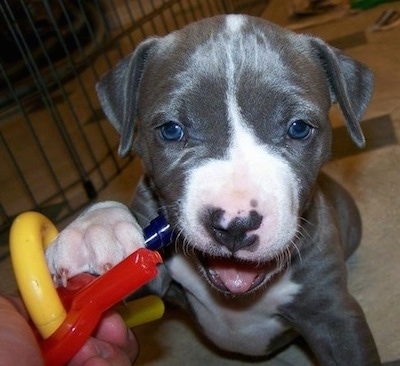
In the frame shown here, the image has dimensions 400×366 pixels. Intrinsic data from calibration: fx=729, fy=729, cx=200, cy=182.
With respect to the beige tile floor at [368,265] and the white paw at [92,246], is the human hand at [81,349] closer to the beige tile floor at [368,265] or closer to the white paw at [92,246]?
the white paw at [92,246]

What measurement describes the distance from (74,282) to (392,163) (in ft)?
5.41

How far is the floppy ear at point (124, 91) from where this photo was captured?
1.92 metres

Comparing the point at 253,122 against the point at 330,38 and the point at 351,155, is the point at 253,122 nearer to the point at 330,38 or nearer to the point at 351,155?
the point at 351,155

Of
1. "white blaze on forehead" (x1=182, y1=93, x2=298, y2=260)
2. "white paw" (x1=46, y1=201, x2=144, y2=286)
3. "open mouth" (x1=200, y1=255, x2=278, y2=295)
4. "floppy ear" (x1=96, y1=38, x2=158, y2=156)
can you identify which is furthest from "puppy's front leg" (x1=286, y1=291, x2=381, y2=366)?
"floppy ear" (x1=96, y1=38, x2=158, y2=156)

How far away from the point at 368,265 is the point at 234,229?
108 centimetres

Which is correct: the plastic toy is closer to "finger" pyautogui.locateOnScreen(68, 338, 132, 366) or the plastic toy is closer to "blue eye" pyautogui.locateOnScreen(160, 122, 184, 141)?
"finger" pyautogui.locateOnScreen(68, 338, 132, 366)

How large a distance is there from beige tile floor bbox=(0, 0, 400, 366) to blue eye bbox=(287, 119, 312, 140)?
0.77 metres

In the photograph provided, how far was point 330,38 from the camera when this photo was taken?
15.4ft

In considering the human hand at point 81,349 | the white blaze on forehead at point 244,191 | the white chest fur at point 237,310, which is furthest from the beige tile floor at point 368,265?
the white blaze on forehead at point 244,191

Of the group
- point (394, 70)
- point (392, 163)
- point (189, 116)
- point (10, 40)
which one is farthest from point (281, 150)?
point (10, 40)

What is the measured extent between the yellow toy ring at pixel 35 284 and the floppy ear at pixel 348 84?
0.87 meters

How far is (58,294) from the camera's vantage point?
1.64m

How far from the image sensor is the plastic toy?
1531 millimetres

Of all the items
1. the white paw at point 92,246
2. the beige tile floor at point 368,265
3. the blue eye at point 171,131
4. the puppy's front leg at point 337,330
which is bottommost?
the beige tile floor at point 368,265
